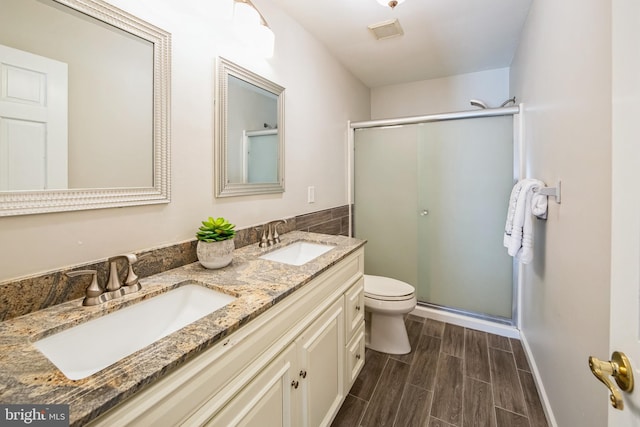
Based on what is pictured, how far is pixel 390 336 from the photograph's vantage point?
6.58ft

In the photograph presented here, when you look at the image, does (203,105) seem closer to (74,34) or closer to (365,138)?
(74,34)

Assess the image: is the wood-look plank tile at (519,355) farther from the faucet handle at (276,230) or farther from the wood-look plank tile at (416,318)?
the faucet handle at (276,230)

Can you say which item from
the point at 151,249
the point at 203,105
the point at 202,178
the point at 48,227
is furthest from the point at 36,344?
the point at 203,105

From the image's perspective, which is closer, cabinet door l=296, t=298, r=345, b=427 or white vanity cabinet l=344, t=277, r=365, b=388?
cabinet door l=296, t=298, r=345, b=427

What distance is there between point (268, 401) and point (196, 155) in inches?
40.7

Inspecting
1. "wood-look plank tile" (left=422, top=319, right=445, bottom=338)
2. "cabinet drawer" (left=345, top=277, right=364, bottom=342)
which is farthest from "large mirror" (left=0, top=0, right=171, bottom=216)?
"wood-look plank tile" (left=422, top=319, right=445, bottom=338)

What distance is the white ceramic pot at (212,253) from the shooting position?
113 centimetres

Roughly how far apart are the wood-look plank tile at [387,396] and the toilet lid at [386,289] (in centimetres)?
44

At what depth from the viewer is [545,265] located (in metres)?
1.46

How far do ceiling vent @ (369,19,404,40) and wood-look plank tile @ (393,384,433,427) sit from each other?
2.38 metres

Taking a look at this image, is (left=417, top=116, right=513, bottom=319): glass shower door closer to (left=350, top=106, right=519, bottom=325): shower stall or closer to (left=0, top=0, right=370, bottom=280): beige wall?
(left=350, top=106, right=519, bottom=325): shower stall

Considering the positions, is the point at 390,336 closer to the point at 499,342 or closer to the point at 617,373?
the point at 499,342

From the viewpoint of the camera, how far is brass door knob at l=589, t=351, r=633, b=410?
0.47m

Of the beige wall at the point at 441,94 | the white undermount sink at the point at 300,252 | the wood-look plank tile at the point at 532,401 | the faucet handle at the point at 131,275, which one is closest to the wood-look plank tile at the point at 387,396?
the wood-look plank tile at the point at 532,401
